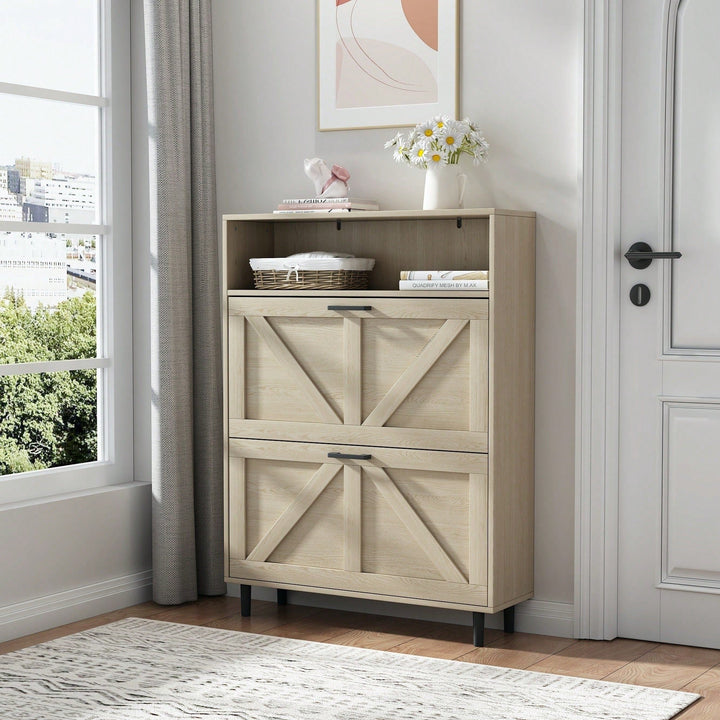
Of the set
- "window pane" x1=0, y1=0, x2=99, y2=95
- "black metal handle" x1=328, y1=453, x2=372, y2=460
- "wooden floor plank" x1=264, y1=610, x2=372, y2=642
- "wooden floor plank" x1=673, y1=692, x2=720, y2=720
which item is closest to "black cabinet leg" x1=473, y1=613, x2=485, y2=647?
"wooden floor plank" x1=264, y1=610, x2=372, y2=642

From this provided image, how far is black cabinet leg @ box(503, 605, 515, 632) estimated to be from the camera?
349 cm

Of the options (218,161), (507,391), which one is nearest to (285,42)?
(218,161)

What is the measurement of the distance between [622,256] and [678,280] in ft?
0.59

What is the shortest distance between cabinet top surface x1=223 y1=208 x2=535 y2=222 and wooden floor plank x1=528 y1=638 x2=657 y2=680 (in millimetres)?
1273

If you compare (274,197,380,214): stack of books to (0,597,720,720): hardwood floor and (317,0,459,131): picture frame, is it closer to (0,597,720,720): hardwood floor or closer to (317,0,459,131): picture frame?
(317,0,459,131): picture frame

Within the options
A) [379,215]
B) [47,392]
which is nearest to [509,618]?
[379,215]

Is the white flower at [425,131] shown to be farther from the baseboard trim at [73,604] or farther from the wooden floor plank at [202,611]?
the baseboard trim at [73,604]

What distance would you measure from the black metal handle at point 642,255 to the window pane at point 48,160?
178cm

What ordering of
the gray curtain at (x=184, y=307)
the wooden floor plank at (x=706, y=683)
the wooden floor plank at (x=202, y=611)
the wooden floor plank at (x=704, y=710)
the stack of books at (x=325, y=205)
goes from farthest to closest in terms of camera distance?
the gray curtain at (x=184, y=307) → the wooden floor plank at (x=202, y=611) → the stack of books at (x=325, y=205) → the wooden floor plank at (x=706, y=683) → the wooden floor plank at (x=704, y=710)

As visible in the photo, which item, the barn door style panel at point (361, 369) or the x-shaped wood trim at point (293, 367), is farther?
the x-shaped wood trim at point (293, 367)

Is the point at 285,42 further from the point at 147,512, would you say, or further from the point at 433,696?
the point at 433,696

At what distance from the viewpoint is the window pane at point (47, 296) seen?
355 centimetres

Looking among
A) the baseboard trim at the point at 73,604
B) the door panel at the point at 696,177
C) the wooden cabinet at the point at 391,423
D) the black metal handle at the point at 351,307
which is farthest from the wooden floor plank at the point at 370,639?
the door panel at the point at 696,177

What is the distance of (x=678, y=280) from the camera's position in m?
3.35
